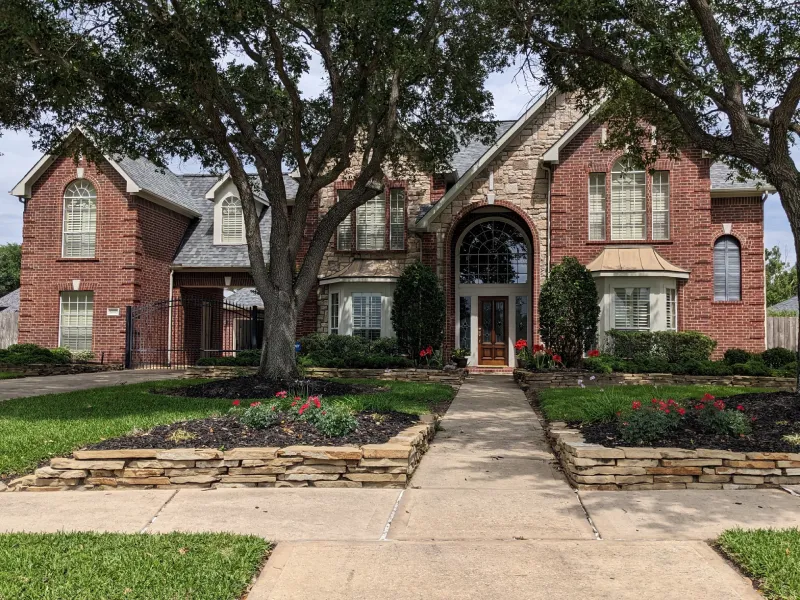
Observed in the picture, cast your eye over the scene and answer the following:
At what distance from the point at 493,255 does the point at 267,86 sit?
960 centimetres

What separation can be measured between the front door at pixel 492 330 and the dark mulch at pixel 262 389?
7.91 metres

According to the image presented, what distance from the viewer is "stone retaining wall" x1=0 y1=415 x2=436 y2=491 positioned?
20.7 ft

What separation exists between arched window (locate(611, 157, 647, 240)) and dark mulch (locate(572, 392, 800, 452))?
10.9m

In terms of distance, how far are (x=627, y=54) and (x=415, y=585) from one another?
10.2 m

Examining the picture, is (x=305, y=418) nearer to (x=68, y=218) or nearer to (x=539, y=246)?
(x=539, y=246)


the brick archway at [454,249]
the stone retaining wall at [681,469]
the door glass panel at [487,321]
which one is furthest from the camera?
the door glass panel at [487,321]

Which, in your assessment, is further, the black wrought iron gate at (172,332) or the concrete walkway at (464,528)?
the black wrought iron gate at (172,332)

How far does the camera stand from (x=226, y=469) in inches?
251

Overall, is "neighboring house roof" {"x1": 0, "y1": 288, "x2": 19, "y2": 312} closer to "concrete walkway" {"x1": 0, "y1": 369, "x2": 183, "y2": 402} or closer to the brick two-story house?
the brick two-story house

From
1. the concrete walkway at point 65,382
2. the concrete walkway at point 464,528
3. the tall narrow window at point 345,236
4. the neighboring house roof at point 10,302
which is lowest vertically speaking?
the concrete walkway at point 464,528

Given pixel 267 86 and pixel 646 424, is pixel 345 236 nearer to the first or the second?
pixel 267 86

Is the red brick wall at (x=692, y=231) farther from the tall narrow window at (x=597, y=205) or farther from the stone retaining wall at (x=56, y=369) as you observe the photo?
the stone retaining wall at (x=56, y=369)

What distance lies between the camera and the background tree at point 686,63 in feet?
32.3

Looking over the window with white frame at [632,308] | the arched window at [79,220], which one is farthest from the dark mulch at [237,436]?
the arched window at [79,220]
